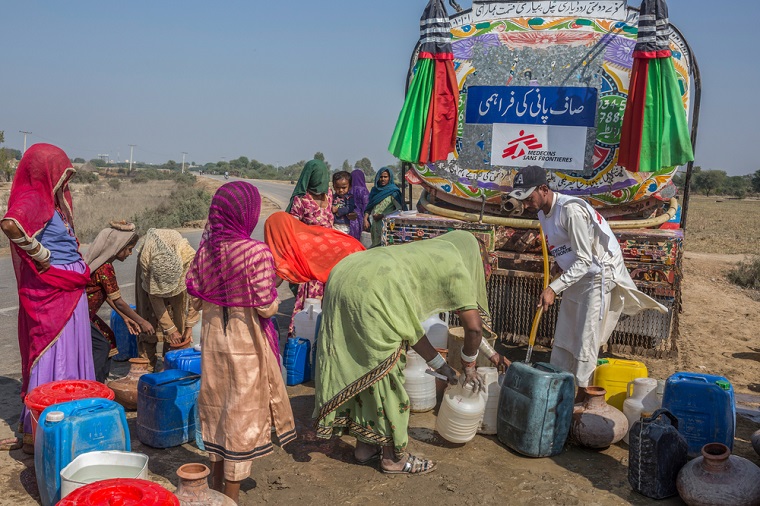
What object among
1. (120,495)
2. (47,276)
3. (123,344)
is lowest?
(123,344)

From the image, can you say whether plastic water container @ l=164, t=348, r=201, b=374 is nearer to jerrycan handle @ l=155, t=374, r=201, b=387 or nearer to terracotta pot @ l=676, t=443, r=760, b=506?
jerrycan handle @ l=155, t=374, r=201, b=387

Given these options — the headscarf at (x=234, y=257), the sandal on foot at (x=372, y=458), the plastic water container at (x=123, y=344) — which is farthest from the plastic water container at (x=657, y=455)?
the plastic water container at (x=123, y=344)

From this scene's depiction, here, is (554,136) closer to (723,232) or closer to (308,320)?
(308,320)

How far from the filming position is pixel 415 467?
4145mm

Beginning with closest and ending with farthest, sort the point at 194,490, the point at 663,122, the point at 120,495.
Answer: the point at 120,495
the point at 194,490
the point at 663,122

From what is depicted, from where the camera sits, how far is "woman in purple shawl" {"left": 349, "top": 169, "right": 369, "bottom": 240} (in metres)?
8.87

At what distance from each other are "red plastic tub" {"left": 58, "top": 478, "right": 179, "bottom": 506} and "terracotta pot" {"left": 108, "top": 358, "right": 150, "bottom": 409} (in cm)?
225

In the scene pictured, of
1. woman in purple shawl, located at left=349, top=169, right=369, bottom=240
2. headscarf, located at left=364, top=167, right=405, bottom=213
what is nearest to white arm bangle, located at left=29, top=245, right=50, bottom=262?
woman in purple shawl, located at left=349, top=169, right=369, bottom=240

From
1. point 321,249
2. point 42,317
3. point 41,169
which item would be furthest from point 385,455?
point 41,169

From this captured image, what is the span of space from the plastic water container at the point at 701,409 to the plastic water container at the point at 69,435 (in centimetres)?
319

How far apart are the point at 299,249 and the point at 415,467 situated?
1.59 metres

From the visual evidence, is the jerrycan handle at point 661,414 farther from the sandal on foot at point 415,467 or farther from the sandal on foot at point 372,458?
the sandal on foot at point 372,458

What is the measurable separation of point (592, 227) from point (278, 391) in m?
2.39

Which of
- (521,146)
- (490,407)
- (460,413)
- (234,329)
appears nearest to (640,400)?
(490,407)
